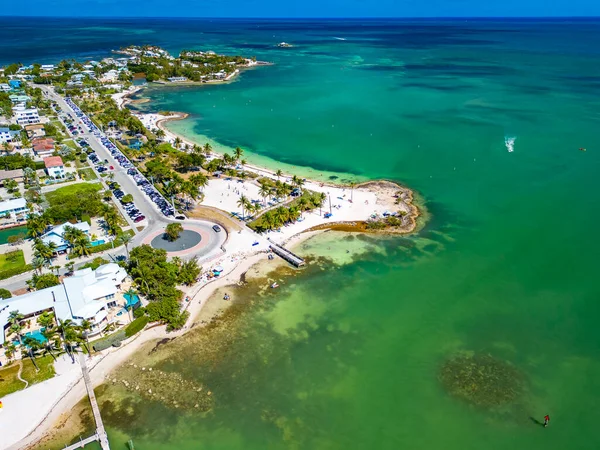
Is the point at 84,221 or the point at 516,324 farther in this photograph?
the point at 84,221

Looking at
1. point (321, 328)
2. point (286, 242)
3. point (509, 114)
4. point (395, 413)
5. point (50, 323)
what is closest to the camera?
point (395, 413)

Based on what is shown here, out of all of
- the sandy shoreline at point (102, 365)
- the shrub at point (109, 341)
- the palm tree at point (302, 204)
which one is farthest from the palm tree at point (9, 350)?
the palm tree at point (302, 204)

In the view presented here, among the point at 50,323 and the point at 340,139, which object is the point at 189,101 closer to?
the point at 340,139

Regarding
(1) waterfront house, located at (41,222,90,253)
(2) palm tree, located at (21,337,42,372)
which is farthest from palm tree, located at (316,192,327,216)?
(2) palm tree, located at (21,337,42,372)

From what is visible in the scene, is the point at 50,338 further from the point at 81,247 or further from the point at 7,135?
the point at 7,135

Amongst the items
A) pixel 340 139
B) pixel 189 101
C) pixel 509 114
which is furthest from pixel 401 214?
pixel 189 101

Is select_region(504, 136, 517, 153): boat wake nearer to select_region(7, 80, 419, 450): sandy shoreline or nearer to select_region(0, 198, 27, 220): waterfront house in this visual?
select_region(7, 80, 419, 450): sandy shoreline

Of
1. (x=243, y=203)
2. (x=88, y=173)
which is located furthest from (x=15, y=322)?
(x=88, y=173)
